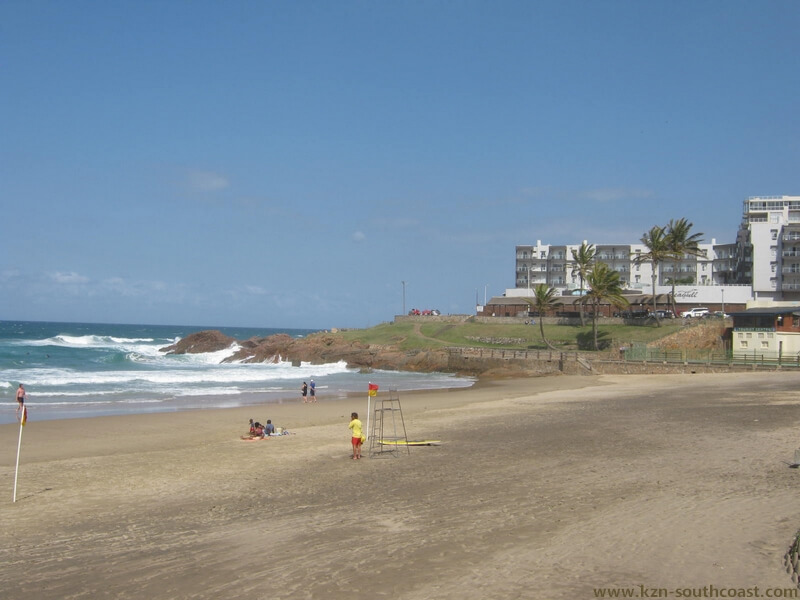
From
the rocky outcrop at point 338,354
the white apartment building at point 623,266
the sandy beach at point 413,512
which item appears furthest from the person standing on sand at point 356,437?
the white apartment building at point 623,266

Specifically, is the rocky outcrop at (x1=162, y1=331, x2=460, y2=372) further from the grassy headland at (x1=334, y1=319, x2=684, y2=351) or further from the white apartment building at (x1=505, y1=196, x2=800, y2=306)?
the white apartment building at (x1=505, y1=196, x2=800, y2=306)

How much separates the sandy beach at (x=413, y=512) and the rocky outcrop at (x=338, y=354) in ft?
129

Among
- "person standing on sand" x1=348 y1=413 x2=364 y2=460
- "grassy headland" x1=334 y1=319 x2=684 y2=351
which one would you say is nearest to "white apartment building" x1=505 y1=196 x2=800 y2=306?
"grassy headland" x1=334 y1=319 x2=684 y2=351

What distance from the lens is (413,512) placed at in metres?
12.4

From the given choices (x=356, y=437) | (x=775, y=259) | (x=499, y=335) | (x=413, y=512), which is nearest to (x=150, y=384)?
(x=356, y=437)

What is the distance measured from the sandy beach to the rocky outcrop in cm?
3918

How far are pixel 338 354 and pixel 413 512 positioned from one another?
58.1 meters

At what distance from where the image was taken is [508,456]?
1809 cm

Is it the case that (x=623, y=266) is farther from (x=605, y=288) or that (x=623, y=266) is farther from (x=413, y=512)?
(x=413, y=512)

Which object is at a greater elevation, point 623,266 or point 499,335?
point 623,266

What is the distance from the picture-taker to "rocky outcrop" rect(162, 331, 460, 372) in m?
64.1

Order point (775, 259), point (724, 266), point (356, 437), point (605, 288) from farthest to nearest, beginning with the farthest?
point (724, 266) → point (775, 259) → point (605, 288) → point (356, 437)

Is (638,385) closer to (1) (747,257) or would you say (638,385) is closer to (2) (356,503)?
(2) (356,503)

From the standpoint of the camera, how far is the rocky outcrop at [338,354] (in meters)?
64.1
